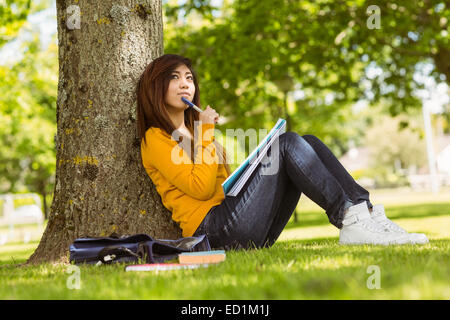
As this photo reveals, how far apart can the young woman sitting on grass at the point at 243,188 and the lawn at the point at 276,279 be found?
0.32m

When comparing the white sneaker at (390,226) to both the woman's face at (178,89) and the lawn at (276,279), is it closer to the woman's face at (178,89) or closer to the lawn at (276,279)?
the lawn at (276,279)

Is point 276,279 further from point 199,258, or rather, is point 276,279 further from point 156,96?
point 156,96

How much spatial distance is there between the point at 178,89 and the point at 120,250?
4.23 feet

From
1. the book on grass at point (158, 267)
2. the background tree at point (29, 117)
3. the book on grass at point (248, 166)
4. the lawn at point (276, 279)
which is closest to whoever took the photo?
the lawn at point (276, 279)

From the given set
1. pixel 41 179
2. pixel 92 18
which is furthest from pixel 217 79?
pixel 41 179

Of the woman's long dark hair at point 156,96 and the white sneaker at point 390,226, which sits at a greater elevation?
the woman's long dark hair at point 156,96

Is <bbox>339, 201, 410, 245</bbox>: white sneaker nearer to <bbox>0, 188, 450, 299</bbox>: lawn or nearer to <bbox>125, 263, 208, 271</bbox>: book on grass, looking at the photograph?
<bbox>0, 188, 450, 299</bbox>: lawn

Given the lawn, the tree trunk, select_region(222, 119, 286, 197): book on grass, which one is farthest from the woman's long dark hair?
the lawn

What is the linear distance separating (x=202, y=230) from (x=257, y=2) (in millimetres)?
8107

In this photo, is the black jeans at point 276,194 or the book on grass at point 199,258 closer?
the book on grass at point 199,258

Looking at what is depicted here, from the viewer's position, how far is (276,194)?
3.46 metres

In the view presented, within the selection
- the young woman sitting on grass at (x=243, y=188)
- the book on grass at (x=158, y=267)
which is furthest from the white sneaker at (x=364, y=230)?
the book on grass at (x=158, y=267)

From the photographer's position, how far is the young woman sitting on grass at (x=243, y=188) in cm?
337
